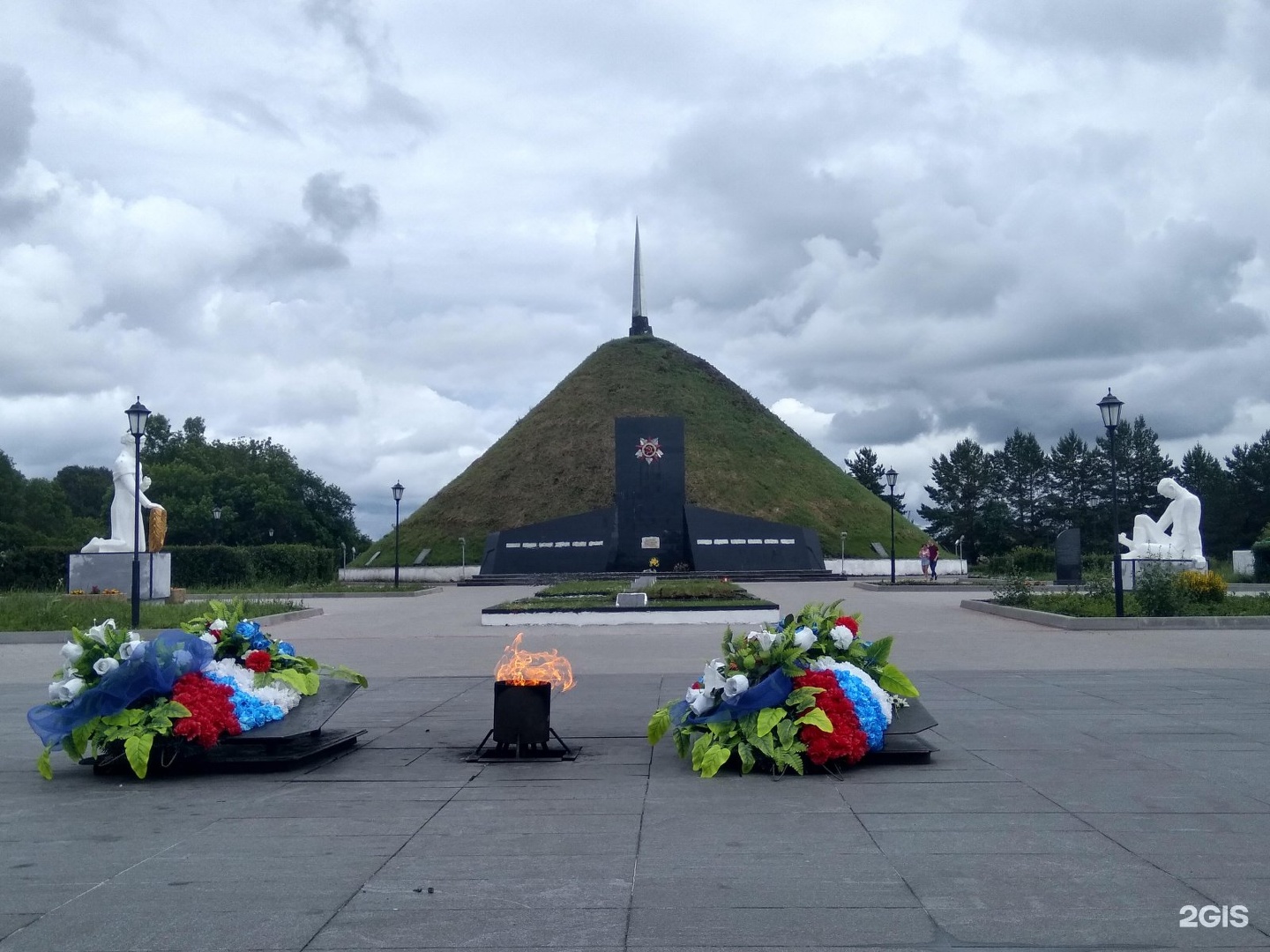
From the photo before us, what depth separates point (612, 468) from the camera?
75.9 meters

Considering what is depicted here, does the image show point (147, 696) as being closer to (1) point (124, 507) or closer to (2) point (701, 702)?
(2) point (701, 702)

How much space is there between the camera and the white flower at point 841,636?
24.3 feet

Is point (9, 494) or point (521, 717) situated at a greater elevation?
point (9, 494)

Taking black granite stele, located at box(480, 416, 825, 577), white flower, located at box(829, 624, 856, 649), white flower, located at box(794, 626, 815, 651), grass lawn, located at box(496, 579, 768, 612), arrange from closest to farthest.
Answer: white flower, located at box(794, 626, 815, 651) < white flower, located at box(829, 624, 856, 649) < grass lawn, located at box(496, 579, 768, 612) < black granite stele, located at box(480, 416, 825, 577)

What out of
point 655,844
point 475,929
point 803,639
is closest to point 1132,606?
point 803,639

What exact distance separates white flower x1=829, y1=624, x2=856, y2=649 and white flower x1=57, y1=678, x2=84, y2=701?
196 inches

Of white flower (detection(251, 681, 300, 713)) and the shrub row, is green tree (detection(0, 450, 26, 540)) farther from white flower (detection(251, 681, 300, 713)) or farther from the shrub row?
white flower (detection(251, 681, 300, 713))

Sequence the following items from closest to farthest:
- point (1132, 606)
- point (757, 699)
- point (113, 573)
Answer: point (757, 699) → point (1132, 606) → point (113, 573)

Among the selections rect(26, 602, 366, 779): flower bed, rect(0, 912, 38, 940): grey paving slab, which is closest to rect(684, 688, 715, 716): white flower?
rect(26, 602, 366, 779): flower bed

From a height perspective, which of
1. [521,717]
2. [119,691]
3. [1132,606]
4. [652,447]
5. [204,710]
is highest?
[652,447]

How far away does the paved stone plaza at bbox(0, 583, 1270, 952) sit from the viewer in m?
4.14

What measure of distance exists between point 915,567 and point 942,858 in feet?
163

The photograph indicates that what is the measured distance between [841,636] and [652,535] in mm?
39600

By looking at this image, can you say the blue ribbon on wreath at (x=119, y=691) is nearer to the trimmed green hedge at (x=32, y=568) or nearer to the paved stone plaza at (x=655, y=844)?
the paved stone plaza at (x=655, y=844)
